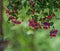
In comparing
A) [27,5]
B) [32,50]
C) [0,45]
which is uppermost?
[27,5]

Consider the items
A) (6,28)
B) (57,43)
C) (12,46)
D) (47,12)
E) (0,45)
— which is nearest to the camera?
(47,12)

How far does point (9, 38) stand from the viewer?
341 cm

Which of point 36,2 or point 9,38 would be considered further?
point 9,38

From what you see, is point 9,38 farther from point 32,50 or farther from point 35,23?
point 35,23

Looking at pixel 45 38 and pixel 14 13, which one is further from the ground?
pixel 14 13

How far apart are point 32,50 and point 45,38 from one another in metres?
0.24

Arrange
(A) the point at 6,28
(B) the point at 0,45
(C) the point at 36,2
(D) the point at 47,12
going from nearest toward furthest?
(C) the point at 36,2, (D) the point at 47,12, (B) the point at 0,45, (A) the point at 6,28

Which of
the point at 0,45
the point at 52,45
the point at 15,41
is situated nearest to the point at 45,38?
the point at 52,45

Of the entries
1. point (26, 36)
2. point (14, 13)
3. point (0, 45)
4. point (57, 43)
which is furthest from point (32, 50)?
point (14, 13)

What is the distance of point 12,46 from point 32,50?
0.26 metres

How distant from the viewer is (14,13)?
205 cm

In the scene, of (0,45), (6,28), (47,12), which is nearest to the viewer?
(47,12)

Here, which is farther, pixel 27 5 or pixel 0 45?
pixel 0 45

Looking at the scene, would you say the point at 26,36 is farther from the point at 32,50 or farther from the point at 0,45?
the point at 0,45
